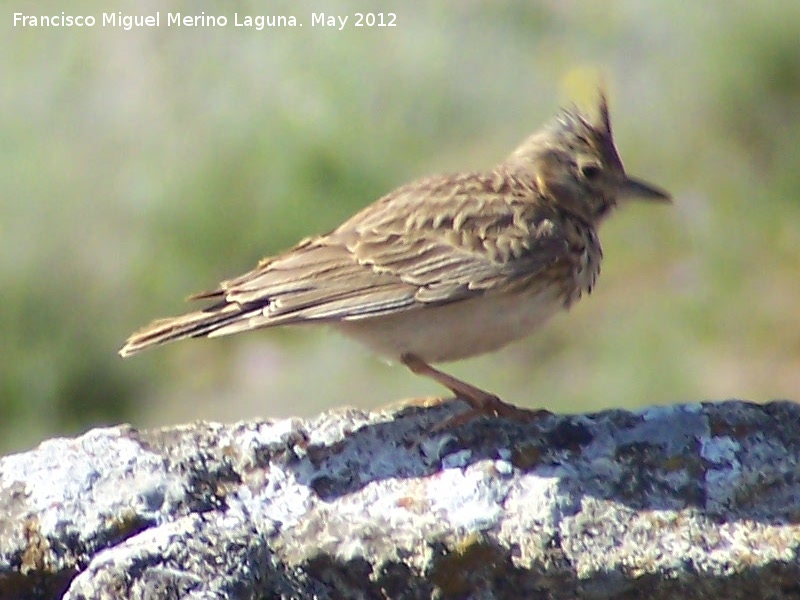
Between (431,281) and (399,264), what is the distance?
0.15 meters

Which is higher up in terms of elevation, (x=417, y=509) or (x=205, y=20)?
(x=205, y=20)

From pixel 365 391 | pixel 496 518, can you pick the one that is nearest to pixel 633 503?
pixel 496 518

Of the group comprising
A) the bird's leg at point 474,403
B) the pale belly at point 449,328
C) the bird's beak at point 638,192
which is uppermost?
the bird's beak at point 638,192

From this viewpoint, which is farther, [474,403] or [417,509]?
[474,403]

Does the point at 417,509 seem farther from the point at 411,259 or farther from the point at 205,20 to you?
the point at 205,20

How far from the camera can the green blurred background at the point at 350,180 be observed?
27.2ft

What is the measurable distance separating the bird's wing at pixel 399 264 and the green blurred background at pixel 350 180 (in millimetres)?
2384

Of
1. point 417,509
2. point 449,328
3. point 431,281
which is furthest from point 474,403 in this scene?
point 417,509

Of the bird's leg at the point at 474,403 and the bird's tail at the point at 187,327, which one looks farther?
the bird's tail at the point at 187,327

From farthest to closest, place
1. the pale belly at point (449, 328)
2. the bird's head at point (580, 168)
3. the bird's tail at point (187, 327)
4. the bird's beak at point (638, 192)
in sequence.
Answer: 1. the bird's beak at point (638, 192)
2. the bird's head at point (580, 168)
3. the pale belly at point (449, 328)
4. the bird's tail at point (187, 327)

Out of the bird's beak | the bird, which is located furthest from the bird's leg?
the bird's beak

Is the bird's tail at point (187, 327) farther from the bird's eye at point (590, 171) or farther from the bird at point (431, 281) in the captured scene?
the bird's eye at point (590, 171)

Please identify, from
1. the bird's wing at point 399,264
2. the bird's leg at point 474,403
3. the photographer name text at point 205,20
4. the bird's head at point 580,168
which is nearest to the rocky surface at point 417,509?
the bird's leg at point 474,403

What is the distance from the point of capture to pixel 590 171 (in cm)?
587
